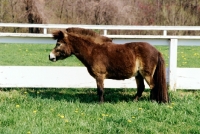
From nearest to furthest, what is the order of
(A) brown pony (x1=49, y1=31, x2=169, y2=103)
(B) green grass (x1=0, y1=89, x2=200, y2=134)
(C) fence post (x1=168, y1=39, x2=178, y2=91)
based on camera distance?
(B) green grass (x1=0, y1=89, x2=200, y2=134) → (A) brown pony (x1=49, y1=31, x2=169, y2=103) → (C) fence post (x1=168, y1=39, x2=178, y2=91)

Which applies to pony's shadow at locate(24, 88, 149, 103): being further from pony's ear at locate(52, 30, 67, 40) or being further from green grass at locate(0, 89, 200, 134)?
pony's ear at locate(52, 30, 67, 40)

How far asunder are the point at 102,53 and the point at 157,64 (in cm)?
102

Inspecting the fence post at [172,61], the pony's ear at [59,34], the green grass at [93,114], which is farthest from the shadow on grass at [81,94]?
the pony's ear at [59,34]

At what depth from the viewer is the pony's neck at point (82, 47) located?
23.3 ft

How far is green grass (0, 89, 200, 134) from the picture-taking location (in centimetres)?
548

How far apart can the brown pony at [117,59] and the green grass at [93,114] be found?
43cm

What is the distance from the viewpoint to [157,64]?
7121 mm

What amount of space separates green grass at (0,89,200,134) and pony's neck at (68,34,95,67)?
32.0 inches

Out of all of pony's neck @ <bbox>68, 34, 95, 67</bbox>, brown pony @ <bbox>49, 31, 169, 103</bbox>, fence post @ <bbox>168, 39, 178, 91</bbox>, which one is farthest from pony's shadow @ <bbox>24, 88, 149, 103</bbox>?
pony's neck @ <bbox>68, 34, 95, 67</bbox>

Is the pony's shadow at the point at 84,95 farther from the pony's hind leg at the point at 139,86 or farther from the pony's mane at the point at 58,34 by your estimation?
the pony's mane at the point at 58,34

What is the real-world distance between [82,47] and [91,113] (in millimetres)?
1380

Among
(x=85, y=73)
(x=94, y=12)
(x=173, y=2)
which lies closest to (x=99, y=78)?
(x=85, y=73)

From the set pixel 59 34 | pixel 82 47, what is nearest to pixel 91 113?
pixel 82 47

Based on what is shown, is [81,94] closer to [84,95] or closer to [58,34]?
[84,95]
